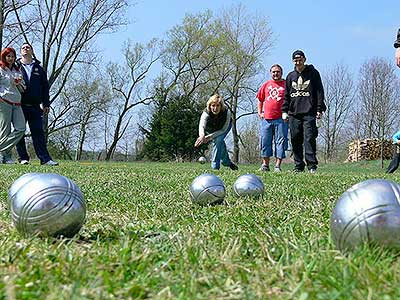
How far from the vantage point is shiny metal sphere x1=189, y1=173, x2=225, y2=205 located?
14.2 feet

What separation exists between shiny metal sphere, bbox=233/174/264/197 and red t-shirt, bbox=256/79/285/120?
697 cm

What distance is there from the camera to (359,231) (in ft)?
6.87

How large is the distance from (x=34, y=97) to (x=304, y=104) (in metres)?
5.38

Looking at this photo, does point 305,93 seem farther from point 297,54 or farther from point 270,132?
point 270,132

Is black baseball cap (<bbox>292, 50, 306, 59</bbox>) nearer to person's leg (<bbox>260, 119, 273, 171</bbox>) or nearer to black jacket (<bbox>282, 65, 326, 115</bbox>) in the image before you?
black jacket (<bbox>282, 65, 326, 115</bbox>)

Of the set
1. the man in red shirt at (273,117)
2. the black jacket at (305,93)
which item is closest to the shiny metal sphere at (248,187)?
the black jacket at (305,93)

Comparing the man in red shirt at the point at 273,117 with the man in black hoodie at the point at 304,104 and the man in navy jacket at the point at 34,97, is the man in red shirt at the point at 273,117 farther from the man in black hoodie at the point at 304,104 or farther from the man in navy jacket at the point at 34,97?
the man in navy jacket at the point at 34,97

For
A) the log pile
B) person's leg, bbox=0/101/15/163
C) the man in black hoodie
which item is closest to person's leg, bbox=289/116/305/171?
the man in black hoodie

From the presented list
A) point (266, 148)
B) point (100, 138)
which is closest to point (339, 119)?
point (100, 138)

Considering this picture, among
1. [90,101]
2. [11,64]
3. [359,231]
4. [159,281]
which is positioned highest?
[90,101]

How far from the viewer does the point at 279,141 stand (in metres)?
11.5

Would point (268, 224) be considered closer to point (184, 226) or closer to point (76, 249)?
point (184, 226)

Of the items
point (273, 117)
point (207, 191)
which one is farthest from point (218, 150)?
point (207, 191)

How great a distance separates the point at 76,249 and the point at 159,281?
0.66m
